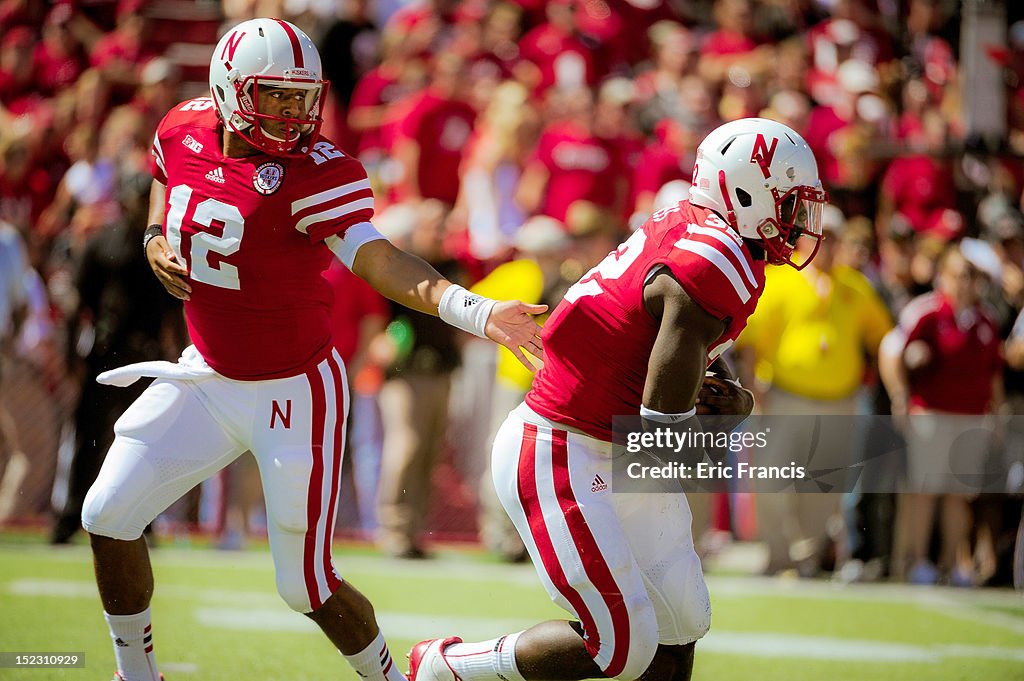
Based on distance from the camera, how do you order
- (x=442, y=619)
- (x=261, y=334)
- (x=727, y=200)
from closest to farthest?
(x=727, y=200) < (x=261, y=334) < (x=442, y=619)

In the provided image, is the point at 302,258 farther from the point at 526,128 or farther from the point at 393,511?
the point at 526,128

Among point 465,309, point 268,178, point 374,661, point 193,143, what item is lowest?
point 374,661

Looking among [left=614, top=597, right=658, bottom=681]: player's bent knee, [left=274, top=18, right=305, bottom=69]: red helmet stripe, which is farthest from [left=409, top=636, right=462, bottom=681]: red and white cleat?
[left=274, top=18, right=305, bottom=69]: red helmet stripe

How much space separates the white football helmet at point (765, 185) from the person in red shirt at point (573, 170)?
194 inches

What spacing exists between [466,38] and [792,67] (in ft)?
8.02

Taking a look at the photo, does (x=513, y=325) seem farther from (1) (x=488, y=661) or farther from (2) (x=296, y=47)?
(2) (x=296, y=47)

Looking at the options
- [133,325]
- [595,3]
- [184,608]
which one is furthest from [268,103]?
[595,3]

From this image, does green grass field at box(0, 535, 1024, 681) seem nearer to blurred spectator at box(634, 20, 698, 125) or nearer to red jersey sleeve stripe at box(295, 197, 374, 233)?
red jersey sleeve stripe at box(295, 197, 374, 233)

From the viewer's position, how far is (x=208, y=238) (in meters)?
4.21

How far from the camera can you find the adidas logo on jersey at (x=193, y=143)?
4.33 metres

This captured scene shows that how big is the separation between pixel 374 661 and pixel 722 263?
66.3 inches

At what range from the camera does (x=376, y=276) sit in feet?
13.6

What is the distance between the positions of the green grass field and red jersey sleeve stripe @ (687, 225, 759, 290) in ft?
7.83

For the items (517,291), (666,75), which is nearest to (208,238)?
(517,291)
